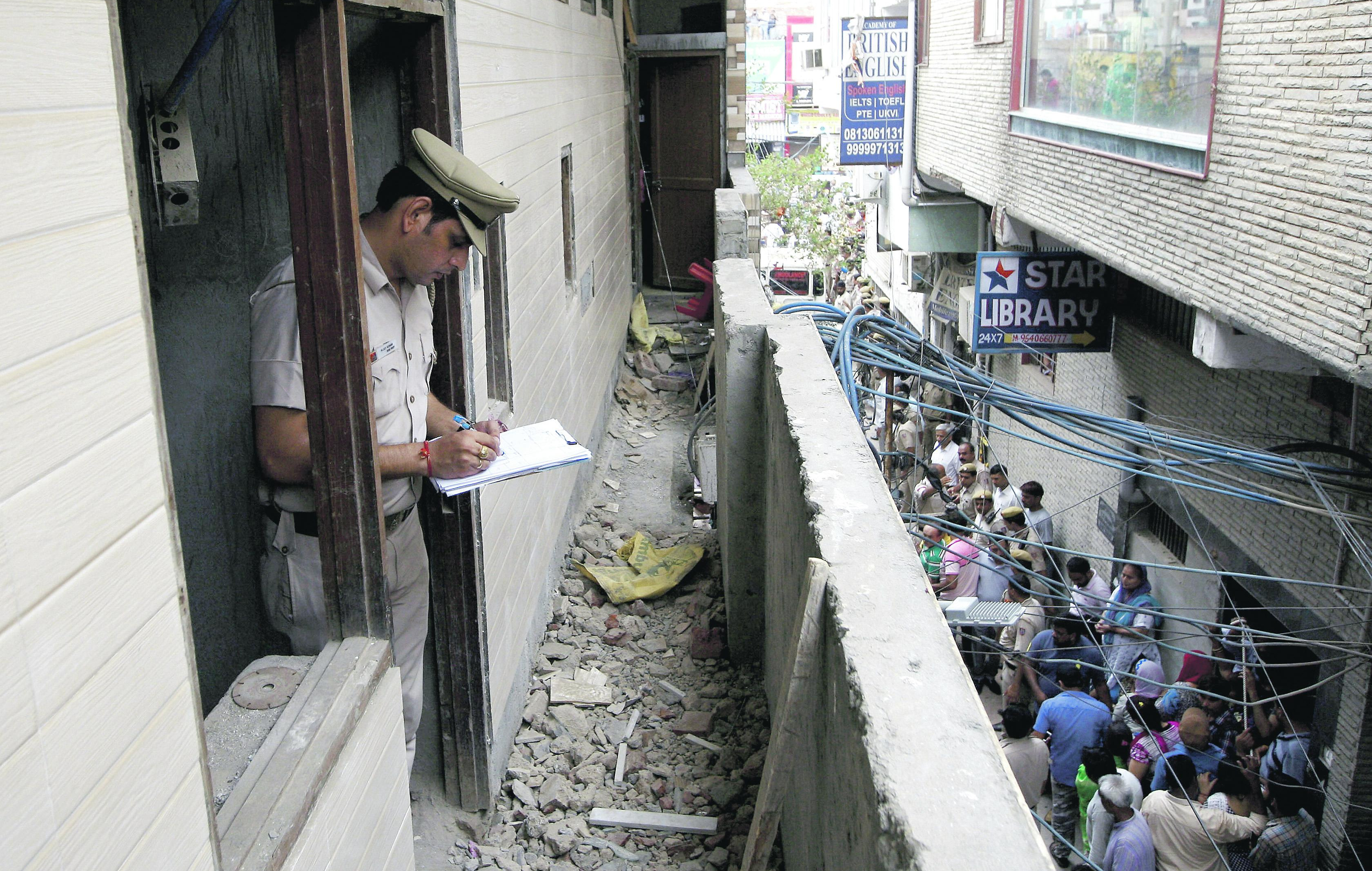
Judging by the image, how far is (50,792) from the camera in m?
1.39

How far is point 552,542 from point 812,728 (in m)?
3.81

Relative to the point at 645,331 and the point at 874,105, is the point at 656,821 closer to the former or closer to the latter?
the point at 645,331

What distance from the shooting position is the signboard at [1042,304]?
1137 centimetres

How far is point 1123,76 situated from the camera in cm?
974

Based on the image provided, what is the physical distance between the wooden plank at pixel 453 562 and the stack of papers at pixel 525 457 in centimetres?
42

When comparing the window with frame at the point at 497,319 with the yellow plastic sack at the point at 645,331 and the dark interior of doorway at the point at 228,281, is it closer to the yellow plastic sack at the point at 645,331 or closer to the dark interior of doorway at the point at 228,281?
the dark interior of doorway at the point at 228,281

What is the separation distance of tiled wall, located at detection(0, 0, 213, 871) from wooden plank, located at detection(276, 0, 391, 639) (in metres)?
1.19

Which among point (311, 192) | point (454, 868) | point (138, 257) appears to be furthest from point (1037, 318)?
point (138, 257)

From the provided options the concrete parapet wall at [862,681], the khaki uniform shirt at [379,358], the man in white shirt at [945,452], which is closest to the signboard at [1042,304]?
the man in white shirt at [945,452]

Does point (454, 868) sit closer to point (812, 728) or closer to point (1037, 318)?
point (812, 728)

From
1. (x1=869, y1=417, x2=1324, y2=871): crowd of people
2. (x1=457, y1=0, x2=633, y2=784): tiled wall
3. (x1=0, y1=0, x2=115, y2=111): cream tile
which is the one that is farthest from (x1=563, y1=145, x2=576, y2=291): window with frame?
(x1=0, y1=0, x2=115, y2=111): cream tile

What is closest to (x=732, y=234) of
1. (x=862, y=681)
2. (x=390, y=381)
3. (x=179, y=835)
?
(x=390, y=381)

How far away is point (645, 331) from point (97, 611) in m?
12.3

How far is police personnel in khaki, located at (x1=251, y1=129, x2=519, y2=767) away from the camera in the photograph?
3.11 metres
